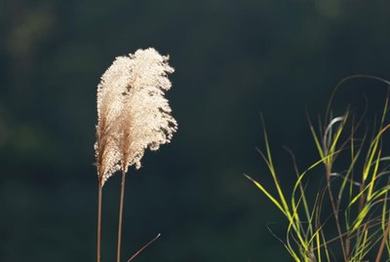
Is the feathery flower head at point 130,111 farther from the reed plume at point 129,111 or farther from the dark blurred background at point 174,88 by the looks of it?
the dark blurred background at point 174,88

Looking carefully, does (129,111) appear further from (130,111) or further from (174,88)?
(174,88)

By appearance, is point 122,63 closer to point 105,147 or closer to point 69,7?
point 105,147

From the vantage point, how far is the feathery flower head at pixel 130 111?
1.52m

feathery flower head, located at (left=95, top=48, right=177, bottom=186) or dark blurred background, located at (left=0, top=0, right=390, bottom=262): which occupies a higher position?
dark blurred background, located at (left=0, top=0, right=390, bottom=262)

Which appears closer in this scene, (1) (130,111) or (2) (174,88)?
(1) (130,111)

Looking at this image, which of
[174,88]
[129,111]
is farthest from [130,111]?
[174,88]

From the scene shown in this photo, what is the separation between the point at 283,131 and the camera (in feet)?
29.0

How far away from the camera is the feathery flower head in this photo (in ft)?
4.99

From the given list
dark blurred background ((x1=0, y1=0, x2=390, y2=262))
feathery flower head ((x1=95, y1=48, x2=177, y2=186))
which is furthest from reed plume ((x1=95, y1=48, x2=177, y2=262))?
dark blurred background ((x1=0, y1=0, x2=390, y2=262))

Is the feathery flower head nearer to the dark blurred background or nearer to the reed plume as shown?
the reed plume

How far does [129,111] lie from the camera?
152 cm

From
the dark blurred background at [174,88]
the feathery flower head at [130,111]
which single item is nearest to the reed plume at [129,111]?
the feathery flower head at [130,111]

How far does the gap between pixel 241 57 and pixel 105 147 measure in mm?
7821

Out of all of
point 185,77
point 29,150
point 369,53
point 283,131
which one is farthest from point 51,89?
point 369,53
